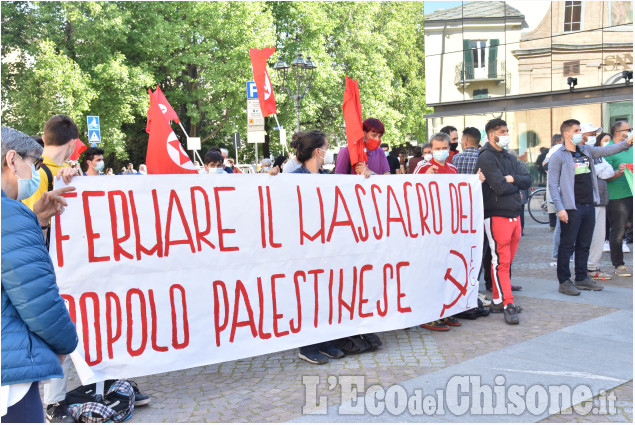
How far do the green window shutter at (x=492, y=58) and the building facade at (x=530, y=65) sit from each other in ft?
0.12

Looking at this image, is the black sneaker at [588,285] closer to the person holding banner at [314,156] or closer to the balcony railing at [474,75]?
the person holding banner at [314,156]

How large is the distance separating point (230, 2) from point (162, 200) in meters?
25.7

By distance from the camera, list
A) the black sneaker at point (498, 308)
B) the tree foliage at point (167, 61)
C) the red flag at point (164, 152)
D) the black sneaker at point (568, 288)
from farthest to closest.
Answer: the tree foliage at point (167, 61) → the black sneaker at point (568, 288) → the black sneaker at point (498, 308) → the red flag at point (164, 152)

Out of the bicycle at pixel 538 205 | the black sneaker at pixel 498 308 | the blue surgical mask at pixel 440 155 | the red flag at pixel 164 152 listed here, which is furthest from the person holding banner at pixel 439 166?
the bicycle at pixel 538 205

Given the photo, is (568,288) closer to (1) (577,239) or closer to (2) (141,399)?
(1) (577,239)

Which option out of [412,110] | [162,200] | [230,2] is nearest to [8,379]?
[162,200]

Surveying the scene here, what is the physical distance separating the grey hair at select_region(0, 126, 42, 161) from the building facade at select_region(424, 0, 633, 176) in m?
20.4

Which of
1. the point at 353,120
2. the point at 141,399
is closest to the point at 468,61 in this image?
the point at 353,120

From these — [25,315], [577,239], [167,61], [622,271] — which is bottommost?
[622,271]

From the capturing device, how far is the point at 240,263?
4367mm

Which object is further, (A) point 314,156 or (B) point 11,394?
(A) point 314,156

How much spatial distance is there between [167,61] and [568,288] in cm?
2456

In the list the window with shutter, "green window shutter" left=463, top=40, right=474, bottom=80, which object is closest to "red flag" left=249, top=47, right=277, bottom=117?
the window with shutter

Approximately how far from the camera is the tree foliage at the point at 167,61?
26.0m
